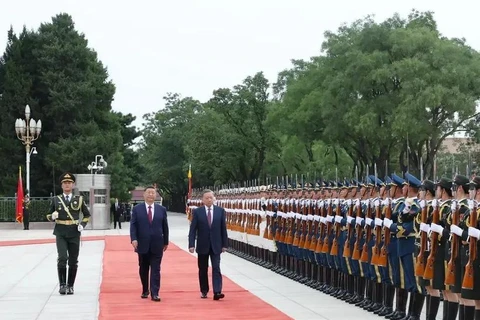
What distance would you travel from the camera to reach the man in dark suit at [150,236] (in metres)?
14.1

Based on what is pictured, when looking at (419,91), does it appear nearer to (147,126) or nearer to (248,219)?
(248,219)

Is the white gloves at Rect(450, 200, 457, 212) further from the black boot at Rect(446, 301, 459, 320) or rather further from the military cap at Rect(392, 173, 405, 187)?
the military cap at Rect(392, 173, 405, 187)

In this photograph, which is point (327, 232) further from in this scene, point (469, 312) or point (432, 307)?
point (469, 312)

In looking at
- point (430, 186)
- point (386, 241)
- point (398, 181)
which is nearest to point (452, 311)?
point (430, 186)

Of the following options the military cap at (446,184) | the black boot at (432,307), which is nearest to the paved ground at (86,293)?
the black boot at (432,307)

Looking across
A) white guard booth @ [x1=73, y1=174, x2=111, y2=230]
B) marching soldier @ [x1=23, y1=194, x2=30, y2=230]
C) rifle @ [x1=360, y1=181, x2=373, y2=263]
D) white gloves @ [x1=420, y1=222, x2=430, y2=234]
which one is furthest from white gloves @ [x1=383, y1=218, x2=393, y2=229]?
marching soldier @ [x1=23, y1=194, x2=30, y2=230]

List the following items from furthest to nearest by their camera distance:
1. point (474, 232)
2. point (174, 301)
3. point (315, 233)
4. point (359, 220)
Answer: point (315, 233) < point (174, 301) < point (359, 220) < point (474, 232)

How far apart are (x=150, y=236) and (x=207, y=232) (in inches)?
33.7

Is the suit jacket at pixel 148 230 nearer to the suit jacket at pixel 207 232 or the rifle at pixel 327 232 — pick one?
the suit jacket at pixel 207 232

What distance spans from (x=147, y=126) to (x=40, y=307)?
316ft

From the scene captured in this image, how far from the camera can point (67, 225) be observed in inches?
590

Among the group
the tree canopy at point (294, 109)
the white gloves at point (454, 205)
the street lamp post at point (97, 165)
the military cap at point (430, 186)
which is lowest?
the white gloves at point (454, 205)

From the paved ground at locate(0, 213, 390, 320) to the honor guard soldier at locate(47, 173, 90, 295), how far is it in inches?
21.2

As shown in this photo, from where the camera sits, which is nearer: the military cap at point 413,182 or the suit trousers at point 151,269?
the military cap at point 413,182
